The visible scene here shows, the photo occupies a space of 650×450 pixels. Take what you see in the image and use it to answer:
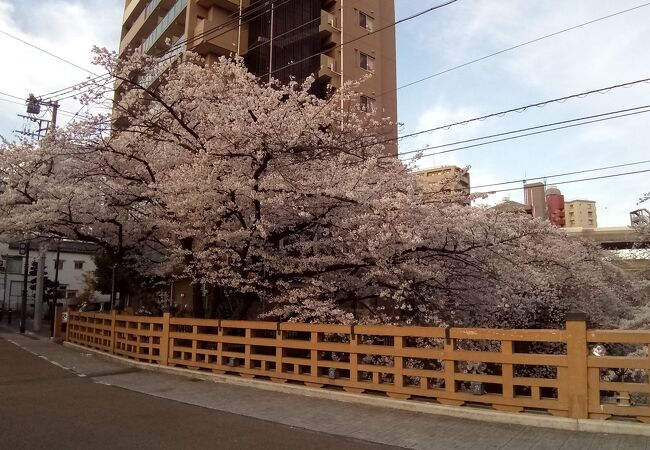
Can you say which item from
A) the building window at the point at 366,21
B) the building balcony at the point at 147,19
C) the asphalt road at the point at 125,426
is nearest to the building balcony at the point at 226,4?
the building balcony at the point at 147,19

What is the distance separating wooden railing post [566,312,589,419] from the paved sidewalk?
0.38 metres

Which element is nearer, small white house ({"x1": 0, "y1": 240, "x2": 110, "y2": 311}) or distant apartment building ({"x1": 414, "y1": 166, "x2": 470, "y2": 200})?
distant apartment building ({"x1": 414, "y1": 166, "x2": 470, "y2": 200})

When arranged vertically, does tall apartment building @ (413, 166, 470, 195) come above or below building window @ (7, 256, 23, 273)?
above

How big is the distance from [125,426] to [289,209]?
6.18 metres

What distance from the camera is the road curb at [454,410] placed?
7016 mm

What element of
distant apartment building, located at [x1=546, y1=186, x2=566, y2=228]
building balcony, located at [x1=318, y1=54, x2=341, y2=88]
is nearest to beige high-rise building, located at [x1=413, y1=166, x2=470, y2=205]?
building balcony, located at [x1=318, y1=54, x2=341, y2=88]

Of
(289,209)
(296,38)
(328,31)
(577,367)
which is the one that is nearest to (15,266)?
(296,38)

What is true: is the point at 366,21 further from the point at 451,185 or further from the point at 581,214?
the point at 581,214

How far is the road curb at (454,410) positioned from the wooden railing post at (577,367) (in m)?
0.18

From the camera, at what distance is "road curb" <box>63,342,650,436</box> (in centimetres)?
702

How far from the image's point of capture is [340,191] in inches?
459

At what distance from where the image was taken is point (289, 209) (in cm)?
1253

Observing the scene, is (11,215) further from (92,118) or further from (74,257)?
(74,257)

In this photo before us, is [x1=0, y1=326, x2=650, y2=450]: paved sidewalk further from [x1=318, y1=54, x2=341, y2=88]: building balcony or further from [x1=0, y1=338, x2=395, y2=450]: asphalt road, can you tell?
[x1=318, y1=54, x2=341, y2=88]: building balcony
